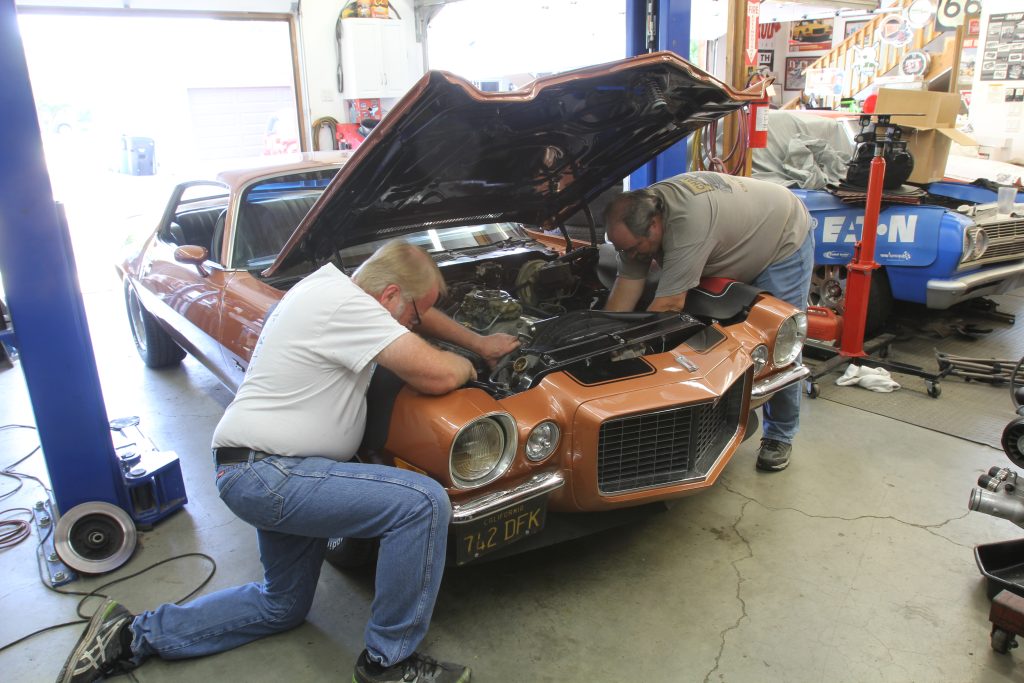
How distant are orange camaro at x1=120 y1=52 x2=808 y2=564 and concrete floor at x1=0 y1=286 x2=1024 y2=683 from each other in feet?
0.96

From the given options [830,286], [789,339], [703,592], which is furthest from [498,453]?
[830,286]

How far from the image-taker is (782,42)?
13422 mm

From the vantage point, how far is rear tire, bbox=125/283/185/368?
4.68m

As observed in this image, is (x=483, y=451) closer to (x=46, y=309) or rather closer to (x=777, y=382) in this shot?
(x=777, y=382)

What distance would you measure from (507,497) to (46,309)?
1771 millimetres

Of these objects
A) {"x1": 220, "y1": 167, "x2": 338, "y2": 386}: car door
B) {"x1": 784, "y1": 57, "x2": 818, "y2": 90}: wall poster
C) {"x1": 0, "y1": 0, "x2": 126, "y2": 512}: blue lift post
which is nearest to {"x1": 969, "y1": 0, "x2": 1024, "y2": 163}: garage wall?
{"x1": 784, "y1": 57, "x2": 818, "y2": 90}: wall poster

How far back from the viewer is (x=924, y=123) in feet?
16.9

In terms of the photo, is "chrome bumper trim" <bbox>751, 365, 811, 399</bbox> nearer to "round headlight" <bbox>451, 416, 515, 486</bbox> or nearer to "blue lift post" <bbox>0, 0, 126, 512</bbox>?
"round headlight" <bbox>451, 416, 515, 486</bbox>

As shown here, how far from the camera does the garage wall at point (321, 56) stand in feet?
28.3

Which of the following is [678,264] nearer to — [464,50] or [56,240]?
[56,240]

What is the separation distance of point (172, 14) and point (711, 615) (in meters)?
8.04

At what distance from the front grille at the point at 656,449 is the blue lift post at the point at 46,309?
190 cm

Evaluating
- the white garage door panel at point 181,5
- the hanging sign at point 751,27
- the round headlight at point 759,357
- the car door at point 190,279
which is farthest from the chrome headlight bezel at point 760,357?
the white garage door panel at point 181,5

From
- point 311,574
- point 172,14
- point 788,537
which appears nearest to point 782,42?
point 172,14
